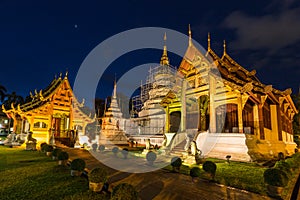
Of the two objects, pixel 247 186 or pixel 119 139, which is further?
pixel 119 139

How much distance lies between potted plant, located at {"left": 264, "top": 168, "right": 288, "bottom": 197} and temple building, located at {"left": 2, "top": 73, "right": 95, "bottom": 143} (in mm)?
18284

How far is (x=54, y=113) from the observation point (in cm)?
2034

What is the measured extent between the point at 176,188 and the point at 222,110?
35.6 feet

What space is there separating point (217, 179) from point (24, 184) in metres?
6.41

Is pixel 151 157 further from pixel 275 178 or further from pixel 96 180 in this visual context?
pixel 275 178

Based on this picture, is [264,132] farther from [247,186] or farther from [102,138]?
[102,138]

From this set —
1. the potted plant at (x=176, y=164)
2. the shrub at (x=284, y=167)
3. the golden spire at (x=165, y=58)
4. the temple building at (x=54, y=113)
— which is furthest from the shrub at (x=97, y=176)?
the golden spire at (x=165, y=58)

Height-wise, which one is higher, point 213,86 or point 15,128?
point 213,86

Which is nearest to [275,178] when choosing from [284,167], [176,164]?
[284,167]

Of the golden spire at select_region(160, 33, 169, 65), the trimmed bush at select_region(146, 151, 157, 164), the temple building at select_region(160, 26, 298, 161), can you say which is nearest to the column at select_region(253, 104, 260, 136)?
the temple building at select_region(160, 26, 298, 161)

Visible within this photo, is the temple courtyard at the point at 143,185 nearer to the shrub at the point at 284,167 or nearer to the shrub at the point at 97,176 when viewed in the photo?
the shrub at the point at 97,176

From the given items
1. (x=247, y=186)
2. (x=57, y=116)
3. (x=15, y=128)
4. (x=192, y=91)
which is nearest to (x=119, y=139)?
(x=57, y=116)

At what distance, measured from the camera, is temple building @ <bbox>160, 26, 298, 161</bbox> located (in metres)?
11.6

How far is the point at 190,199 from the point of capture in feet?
15.6
